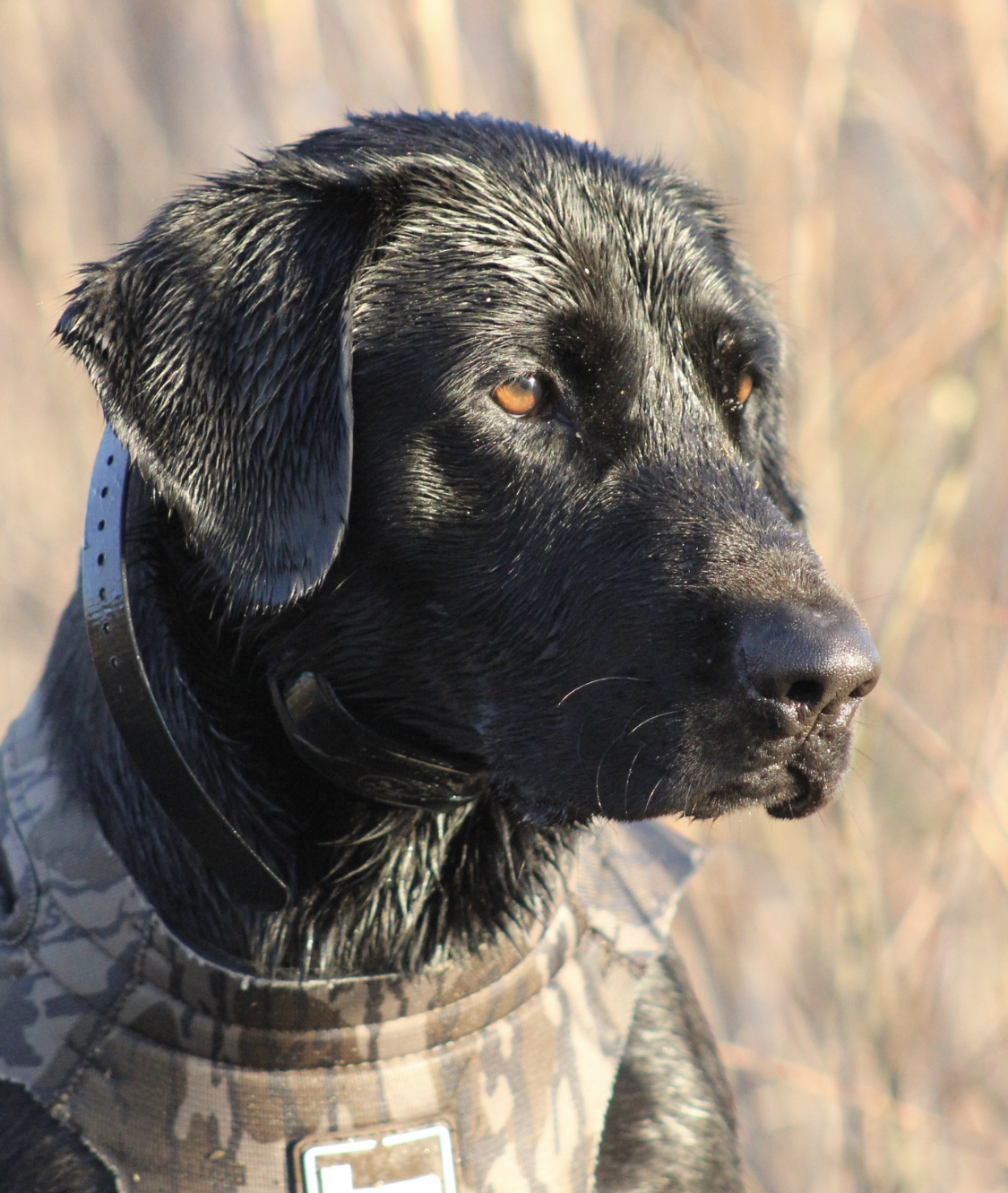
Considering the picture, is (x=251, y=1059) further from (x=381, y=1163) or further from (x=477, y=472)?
(x=477, y=472)

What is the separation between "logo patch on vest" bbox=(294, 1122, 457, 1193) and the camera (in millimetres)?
1755

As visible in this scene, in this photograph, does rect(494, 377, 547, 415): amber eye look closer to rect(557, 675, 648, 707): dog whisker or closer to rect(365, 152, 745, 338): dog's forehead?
rect(365, 152, 745, 338): dog's forehead

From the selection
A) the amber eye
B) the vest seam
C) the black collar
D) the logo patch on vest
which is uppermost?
the amber eye

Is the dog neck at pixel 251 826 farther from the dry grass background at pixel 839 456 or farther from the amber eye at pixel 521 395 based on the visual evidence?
the dry grass background at pixel 839 456

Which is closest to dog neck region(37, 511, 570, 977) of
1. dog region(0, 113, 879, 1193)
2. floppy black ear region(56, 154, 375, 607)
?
dog region(0, 113, 879, 1193)

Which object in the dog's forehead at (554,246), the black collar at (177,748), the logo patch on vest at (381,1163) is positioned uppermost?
the dog's forehead at (554,246)

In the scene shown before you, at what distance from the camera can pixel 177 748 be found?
176 cm

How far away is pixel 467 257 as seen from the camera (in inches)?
73.3

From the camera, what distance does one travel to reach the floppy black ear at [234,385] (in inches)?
67.4

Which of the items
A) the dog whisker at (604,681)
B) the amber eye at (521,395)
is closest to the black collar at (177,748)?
the dog whisker at (604,681)

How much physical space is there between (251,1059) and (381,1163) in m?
0.22

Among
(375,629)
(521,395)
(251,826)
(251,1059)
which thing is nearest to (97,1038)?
(251,1059)

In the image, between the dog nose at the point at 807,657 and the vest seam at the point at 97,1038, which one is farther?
the vest seam at the point at 97,1038

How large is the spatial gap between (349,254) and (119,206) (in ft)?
17.5
